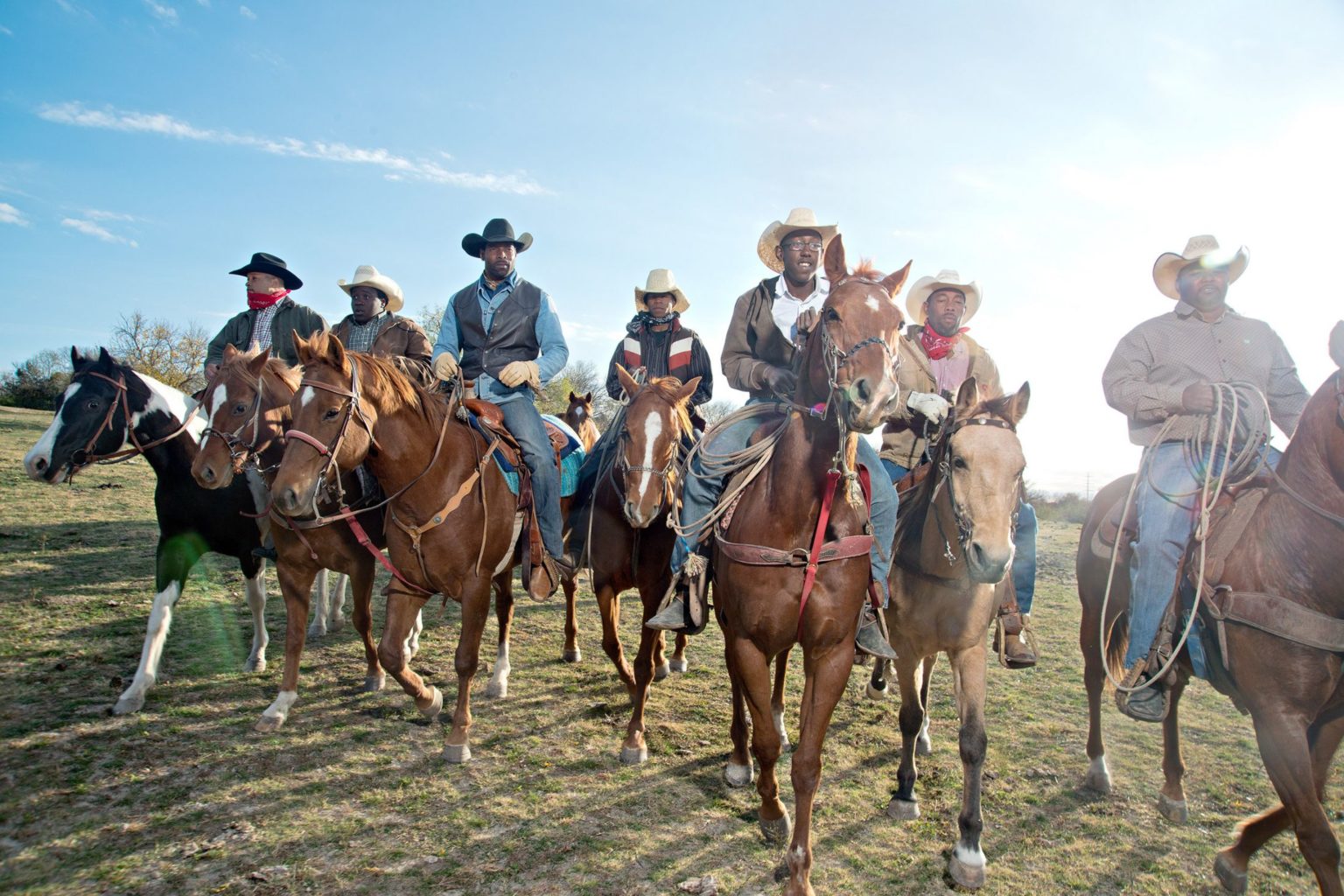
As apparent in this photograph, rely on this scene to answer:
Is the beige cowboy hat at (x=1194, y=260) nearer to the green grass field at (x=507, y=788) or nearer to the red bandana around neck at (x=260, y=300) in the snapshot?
the green grass field at (x=507, y=788)

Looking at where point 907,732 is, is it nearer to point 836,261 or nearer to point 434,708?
point 836,261

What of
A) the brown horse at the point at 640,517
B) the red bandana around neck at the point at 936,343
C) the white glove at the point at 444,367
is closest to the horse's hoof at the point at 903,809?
the brown horse at the point at 640,517

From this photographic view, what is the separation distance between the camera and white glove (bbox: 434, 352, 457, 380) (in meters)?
5.81

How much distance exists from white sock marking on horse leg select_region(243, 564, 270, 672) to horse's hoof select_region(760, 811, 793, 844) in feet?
15.3

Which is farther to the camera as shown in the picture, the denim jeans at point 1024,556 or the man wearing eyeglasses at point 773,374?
the denim jeans at point 1024,556

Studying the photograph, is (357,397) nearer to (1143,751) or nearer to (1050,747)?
(1050,747)

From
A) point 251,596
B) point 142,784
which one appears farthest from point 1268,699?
point 251,596

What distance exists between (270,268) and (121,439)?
2.21m

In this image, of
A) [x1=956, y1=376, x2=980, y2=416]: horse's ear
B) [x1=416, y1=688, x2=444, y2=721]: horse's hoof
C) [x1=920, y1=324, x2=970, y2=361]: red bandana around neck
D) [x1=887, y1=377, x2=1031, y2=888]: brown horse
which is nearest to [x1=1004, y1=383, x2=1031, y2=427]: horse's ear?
[x1=887, y1=377, x2=1031, y2=888]: brown horse

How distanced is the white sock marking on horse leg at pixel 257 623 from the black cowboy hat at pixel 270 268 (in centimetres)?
288

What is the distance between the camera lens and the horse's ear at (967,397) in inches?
163

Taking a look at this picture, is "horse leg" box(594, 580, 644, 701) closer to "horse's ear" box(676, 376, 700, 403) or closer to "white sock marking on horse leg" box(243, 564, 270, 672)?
"horse's ear" box(676, 376, 700, 403)

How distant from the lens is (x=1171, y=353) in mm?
4746

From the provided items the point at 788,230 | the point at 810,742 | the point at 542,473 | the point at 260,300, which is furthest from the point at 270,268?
the point at 810,742
